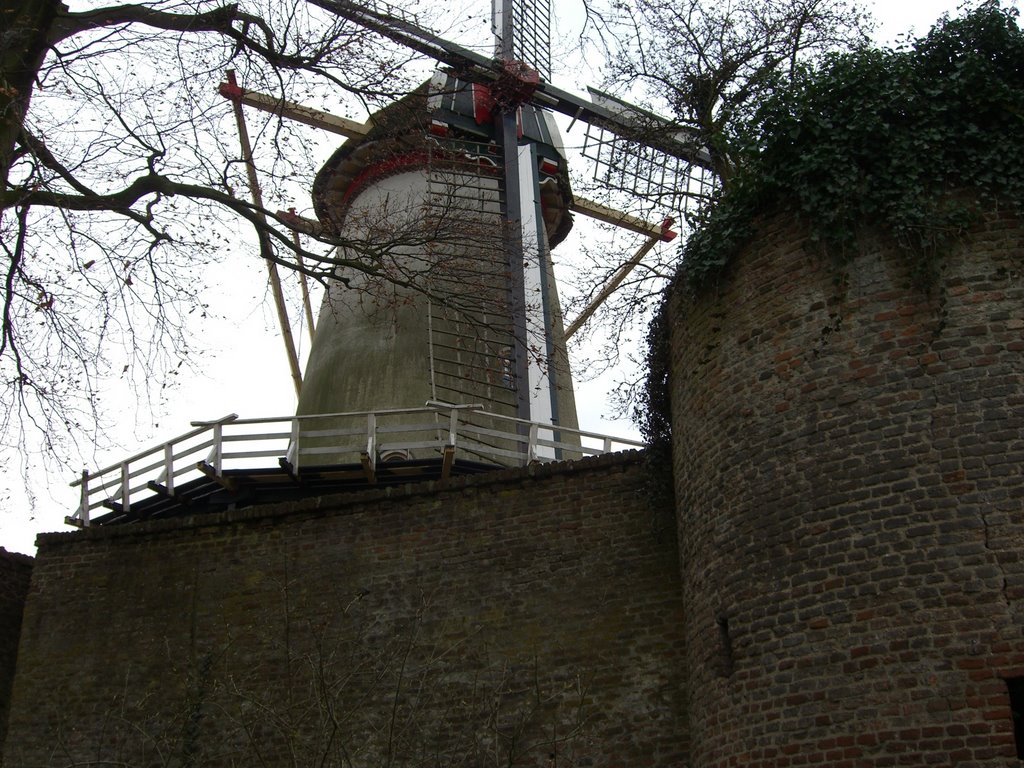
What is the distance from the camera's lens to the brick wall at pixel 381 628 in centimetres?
991

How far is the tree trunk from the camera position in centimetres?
857

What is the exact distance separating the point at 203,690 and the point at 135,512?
136 inches

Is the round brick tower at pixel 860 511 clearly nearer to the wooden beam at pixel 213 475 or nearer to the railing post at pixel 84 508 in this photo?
the wooden beam at pixel 213 475

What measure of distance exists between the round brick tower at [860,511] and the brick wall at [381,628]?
964 mm

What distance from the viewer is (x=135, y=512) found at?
45.6ft

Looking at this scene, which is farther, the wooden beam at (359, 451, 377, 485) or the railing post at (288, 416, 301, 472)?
the railing post at (288, 416, 301, 472)

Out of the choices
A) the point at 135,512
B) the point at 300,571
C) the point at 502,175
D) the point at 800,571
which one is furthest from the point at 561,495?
the point at 502,175

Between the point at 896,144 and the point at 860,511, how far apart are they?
2.51m

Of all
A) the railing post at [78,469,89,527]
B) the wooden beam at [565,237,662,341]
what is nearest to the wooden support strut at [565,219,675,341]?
the wooden beam at [565,237,662,341]

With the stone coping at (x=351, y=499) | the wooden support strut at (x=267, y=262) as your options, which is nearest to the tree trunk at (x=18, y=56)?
the wooden support strut at (x=267, y=262)

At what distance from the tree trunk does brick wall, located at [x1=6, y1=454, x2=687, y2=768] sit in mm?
3747

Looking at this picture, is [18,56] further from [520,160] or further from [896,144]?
[520,160]

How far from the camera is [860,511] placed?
8.03 m

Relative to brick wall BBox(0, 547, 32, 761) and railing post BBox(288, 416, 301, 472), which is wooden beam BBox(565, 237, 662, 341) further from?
brick wall BBox(0, 547, 32, 761)
